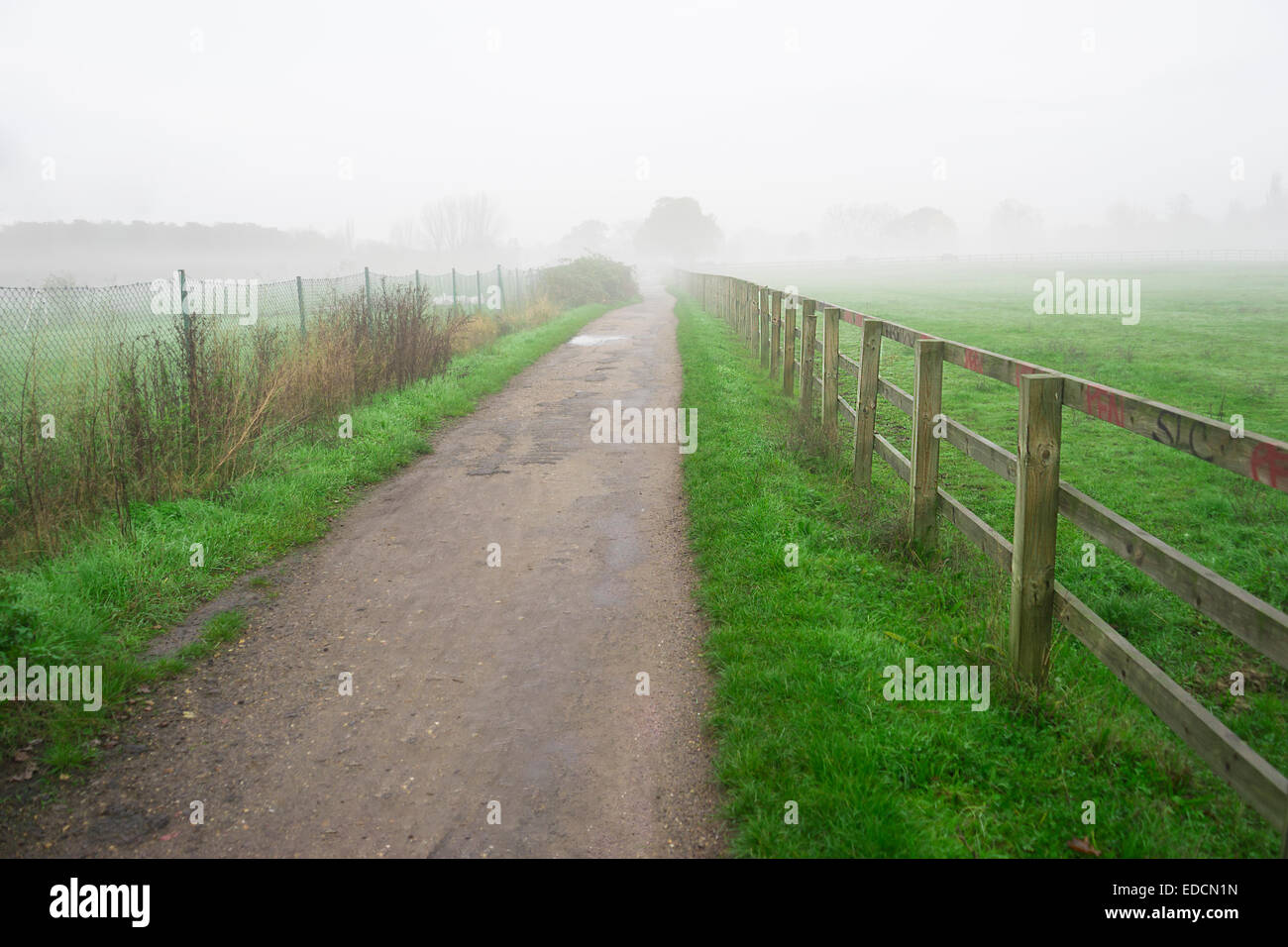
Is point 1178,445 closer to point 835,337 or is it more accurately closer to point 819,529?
point 819,529

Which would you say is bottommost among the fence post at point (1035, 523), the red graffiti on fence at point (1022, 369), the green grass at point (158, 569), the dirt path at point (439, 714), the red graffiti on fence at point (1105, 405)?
the dirt path at point (439, 714)

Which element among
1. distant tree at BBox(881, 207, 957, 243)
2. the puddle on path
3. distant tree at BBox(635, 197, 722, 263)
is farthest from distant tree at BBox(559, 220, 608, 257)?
the puddle on path

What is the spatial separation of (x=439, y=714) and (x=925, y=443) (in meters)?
3.54

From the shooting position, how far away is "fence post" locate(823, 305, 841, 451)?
846 cm

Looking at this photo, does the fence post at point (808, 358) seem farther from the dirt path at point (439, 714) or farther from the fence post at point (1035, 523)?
the fence post at point (1035, 523)

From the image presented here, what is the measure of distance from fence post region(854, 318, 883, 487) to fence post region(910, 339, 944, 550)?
116cm

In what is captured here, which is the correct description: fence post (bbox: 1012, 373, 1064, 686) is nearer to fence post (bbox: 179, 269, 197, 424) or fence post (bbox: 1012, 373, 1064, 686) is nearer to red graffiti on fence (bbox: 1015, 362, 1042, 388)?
red graffiti on fence (bbox: 1015, 362, 1042, 388)

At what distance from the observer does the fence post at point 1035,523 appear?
3.60 meters

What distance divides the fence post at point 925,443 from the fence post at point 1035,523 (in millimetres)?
1587

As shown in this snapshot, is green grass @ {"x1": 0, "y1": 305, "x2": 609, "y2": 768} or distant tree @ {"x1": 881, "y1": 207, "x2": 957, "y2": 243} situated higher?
distant tree @ {"x1": 881, "y1": 207, "x2": 957, "y2": 243}

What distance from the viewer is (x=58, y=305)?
31.8 ft

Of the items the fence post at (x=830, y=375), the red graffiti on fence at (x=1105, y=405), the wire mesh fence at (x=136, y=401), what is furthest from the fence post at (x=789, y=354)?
the red graffiti on fence at (x=1105, y=405)

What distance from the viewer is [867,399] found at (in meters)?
6.97

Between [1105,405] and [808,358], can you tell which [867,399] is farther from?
[1105,405]
